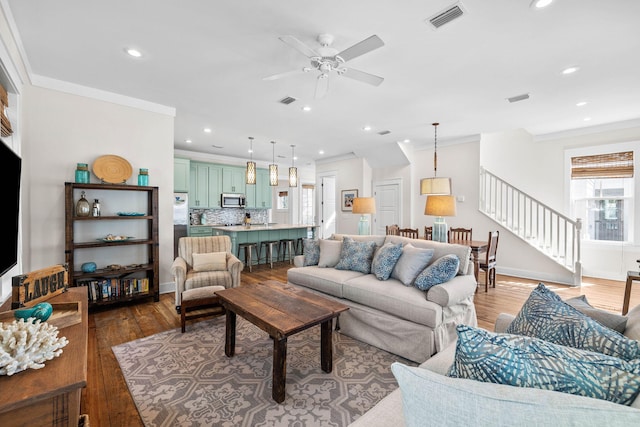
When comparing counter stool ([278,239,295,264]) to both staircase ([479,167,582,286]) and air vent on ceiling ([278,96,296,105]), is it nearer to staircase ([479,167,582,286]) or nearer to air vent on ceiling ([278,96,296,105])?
air vent on ceiling ([278,96,296,105])

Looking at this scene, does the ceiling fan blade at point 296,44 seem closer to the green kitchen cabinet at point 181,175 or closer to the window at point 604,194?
the green kitchen cabinet at point 181,175

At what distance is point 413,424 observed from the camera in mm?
636

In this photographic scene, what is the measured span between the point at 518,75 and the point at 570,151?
3482 millimetres

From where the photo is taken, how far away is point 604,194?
16.5 feet

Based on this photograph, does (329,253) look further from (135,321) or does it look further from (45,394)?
(45,394)

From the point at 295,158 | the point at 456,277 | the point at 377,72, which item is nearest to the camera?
the point at 456,277

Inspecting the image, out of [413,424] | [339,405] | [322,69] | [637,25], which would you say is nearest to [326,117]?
[322,69]

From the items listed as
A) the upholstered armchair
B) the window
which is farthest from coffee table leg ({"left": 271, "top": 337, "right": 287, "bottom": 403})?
the window

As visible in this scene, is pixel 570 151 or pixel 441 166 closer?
pixel 570 151

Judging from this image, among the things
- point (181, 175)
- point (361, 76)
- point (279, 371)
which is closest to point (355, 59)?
point (361, 76)

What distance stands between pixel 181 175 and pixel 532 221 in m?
7.49

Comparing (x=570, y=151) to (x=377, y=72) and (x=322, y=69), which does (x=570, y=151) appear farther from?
(x=322, y=69)

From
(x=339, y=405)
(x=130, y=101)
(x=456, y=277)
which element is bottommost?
(x=339, y=405)

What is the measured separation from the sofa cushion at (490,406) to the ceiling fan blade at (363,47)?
2.07 metres
